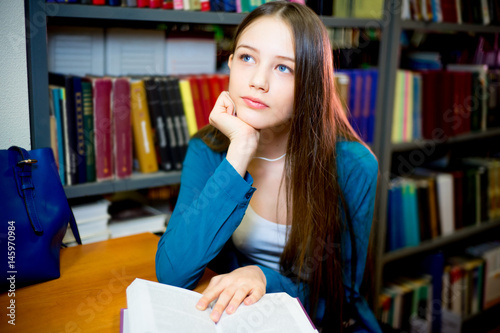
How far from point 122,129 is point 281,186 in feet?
1.63

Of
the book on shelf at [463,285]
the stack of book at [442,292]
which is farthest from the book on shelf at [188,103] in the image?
the book on shelf at [463,285]

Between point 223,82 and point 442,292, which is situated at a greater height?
point 223,82

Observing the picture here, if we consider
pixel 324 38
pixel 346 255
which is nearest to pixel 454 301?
pixel 346 255

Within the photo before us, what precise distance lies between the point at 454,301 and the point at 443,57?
1.22 meters

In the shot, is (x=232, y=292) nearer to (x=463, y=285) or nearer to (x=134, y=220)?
(x=134, y=220)

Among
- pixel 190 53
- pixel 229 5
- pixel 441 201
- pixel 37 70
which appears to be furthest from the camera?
pixel 441 201

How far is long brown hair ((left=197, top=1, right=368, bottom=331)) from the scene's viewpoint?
3.36ft

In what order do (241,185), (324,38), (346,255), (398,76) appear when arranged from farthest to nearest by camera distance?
(398,76) → (346,255) → (324,38) → (241,185)

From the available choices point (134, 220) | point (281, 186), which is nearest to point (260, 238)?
point (281, 186)

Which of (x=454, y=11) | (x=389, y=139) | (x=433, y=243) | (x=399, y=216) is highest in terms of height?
(x=454, y=11)

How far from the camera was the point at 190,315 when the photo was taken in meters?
0.70

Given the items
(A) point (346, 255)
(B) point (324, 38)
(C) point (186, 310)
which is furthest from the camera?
(A) point (346, 255)

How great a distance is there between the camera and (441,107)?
1.89 meters

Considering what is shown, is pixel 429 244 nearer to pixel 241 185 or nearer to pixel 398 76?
pixel 398 76
